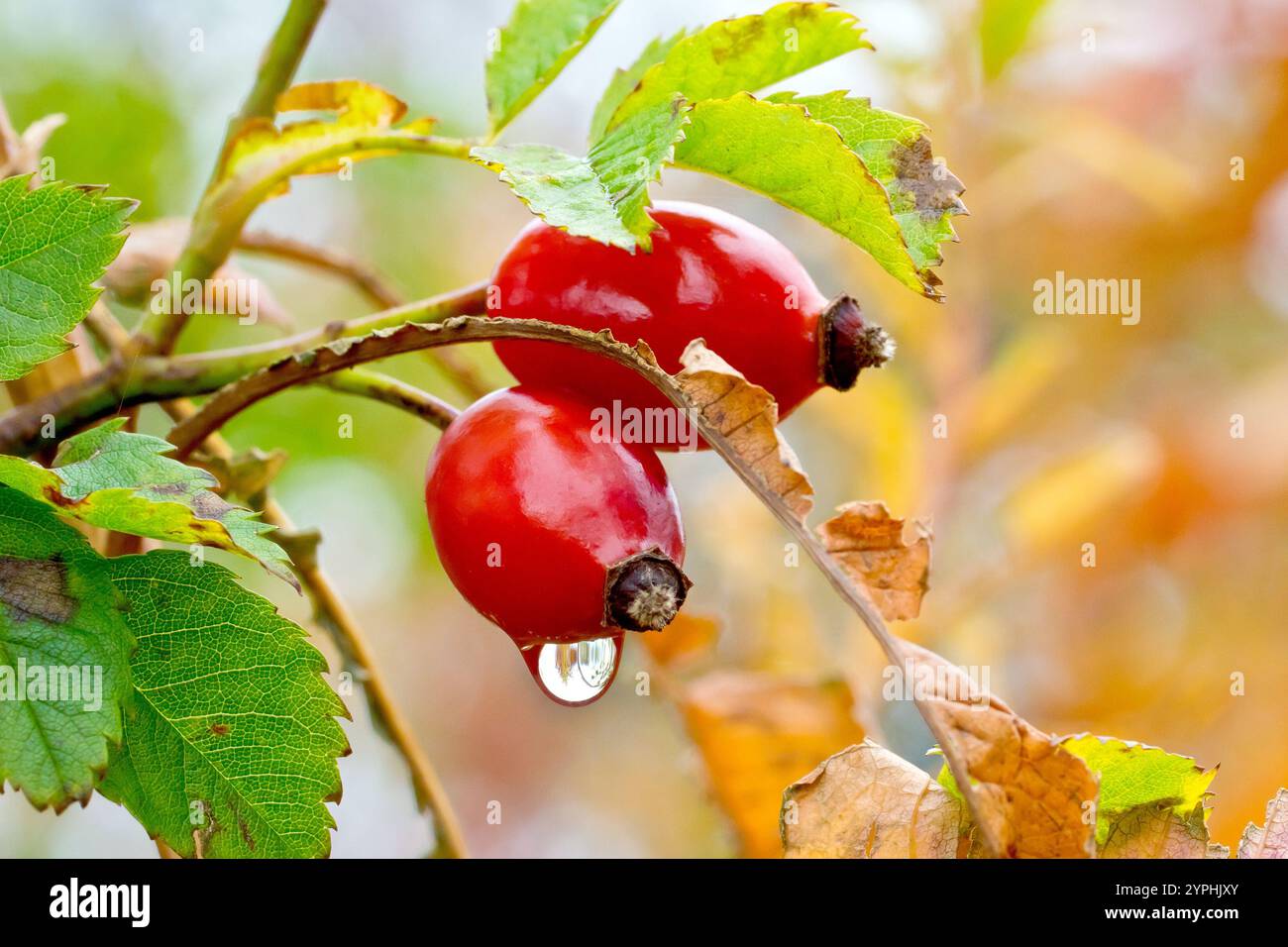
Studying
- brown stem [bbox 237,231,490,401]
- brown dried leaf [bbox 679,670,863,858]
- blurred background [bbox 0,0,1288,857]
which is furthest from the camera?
blurred background [bbox 0,0,1288,857]

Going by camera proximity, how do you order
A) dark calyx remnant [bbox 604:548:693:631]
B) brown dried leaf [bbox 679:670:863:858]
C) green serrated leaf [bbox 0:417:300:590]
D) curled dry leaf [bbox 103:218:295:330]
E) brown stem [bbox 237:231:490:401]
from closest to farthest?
1. green serrated leaf [bbox 0:417:300:590]
2. dark calyx remnant [bbox 604:548:693:631]
3. curled dry leaf [bbox 103:218:295:330]
4. brown stem [bbox 237:231:490:401]
5. brown dried leaf [bbox 679:670:863:858]

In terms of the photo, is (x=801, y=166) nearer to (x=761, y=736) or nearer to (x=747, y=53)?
(x=747, y=53)

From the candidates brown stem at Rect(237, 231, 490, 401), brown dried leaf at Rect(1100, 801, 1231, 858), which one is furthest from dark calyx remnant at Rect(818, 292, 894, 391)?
brown stem at Rect(237, 231, 490, 401)

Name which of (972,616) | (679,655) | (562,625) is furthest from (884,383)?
(562,625)

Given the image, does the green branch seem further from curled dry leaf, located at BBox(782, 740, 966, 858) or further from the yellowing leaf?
curled dry leaf, located at BBox(782, 740, 966, 858)

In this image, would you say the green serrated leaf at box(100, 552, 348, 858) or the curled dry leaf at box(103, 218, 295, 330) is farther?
the curled dry leaf at box(103, 218, 295, 330)

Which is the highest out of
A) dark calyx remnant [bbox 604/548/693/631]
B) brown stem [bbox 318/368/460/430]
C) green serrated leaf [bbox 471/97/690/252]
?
green serrated leaf [bbox 471/97/690/252]

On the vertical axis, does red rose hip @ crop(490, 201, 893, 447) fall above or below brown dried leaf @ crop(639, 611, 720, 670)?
above
